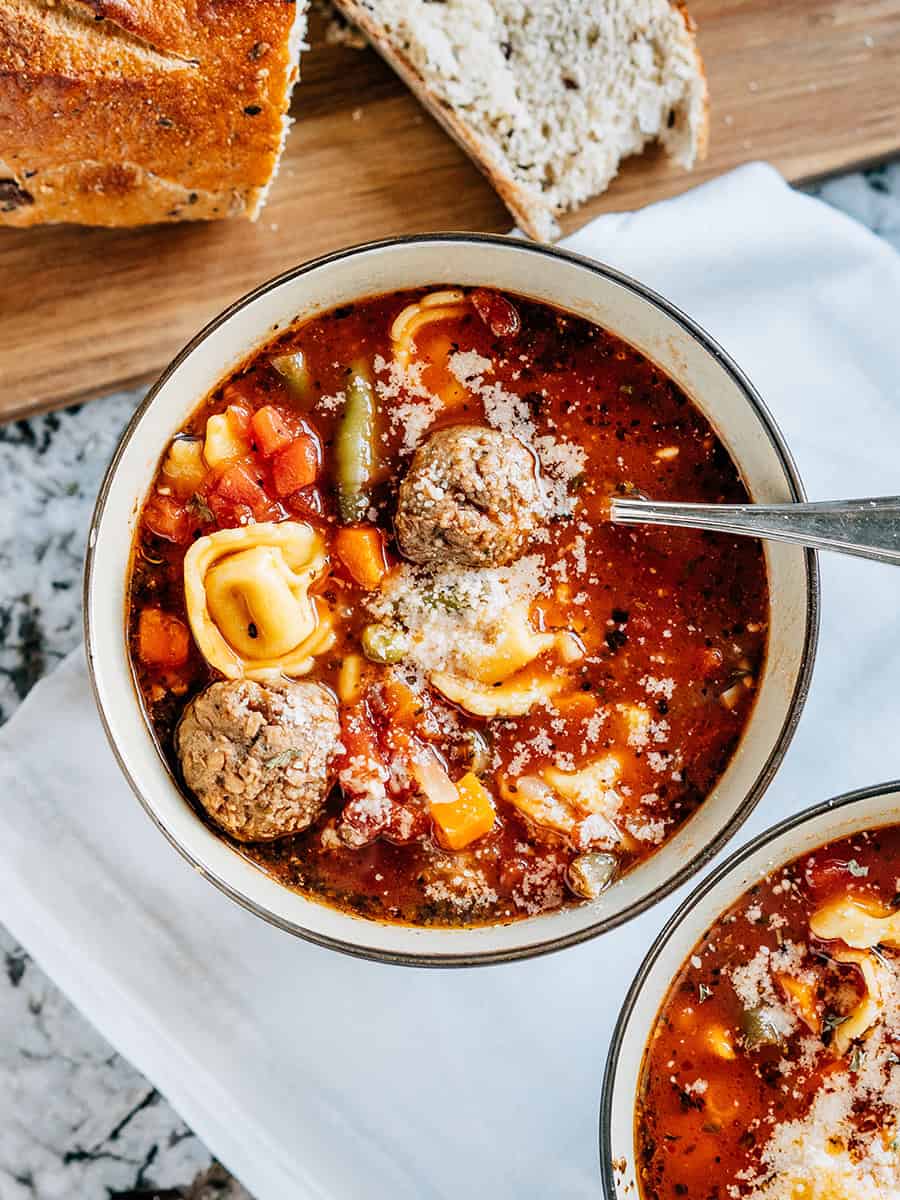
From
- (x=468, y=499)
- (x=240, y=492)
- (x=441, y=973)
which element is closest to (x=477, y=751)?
(x=468, y=499)

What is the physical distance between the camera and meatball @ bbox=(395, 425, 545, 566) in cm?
339

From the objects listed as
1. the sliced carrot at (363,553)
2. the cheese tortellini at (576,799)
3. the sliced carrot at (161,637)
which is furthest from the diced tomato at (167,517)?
the cheese tortellini at (576,799)

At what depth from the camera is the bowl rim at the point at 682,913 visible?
3336 mm

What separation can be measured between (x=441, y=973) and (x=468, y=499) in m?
1.62

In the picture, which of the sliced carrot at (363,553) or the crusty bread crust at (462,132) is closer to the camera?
the sliced carrot at (363,553)

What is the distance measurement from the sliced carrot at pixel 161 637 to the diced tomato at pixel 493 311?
1.27 metres

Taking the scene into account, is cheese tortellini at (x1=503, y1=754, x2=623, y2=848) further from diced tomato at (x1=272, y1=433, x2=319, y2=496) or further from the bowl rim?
diced tomato at (x1=272, y1=433, x2=319, y2=496)

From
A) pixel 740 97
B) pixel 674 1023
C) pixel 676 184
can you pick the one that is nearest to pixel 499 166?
pixel 676 184

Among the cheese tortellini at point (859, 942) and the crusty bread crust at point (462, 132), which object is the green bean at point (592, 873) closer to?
the cheese tortellini at point (859, 942)

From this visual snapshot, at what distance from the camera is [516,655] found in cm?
357

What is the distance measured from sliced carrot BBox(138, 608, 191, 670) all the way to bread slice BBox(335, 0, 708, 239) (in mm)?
1771

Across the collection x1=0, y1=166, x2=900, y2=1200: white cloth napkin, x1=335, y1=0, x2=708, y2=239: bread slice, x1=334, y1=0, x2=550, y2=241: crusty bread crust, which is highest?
x1=335, y1=0, x2=708, y2=239: bread slice

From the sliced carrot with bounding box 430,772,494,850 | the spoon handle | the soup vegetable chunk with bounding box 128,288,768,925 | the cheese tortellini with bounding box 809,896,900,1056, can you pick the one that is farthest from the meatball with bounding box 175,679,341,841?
the cheese tortellini with bounding box 809,896,900,1056

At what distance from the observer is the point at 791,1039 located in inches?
139
